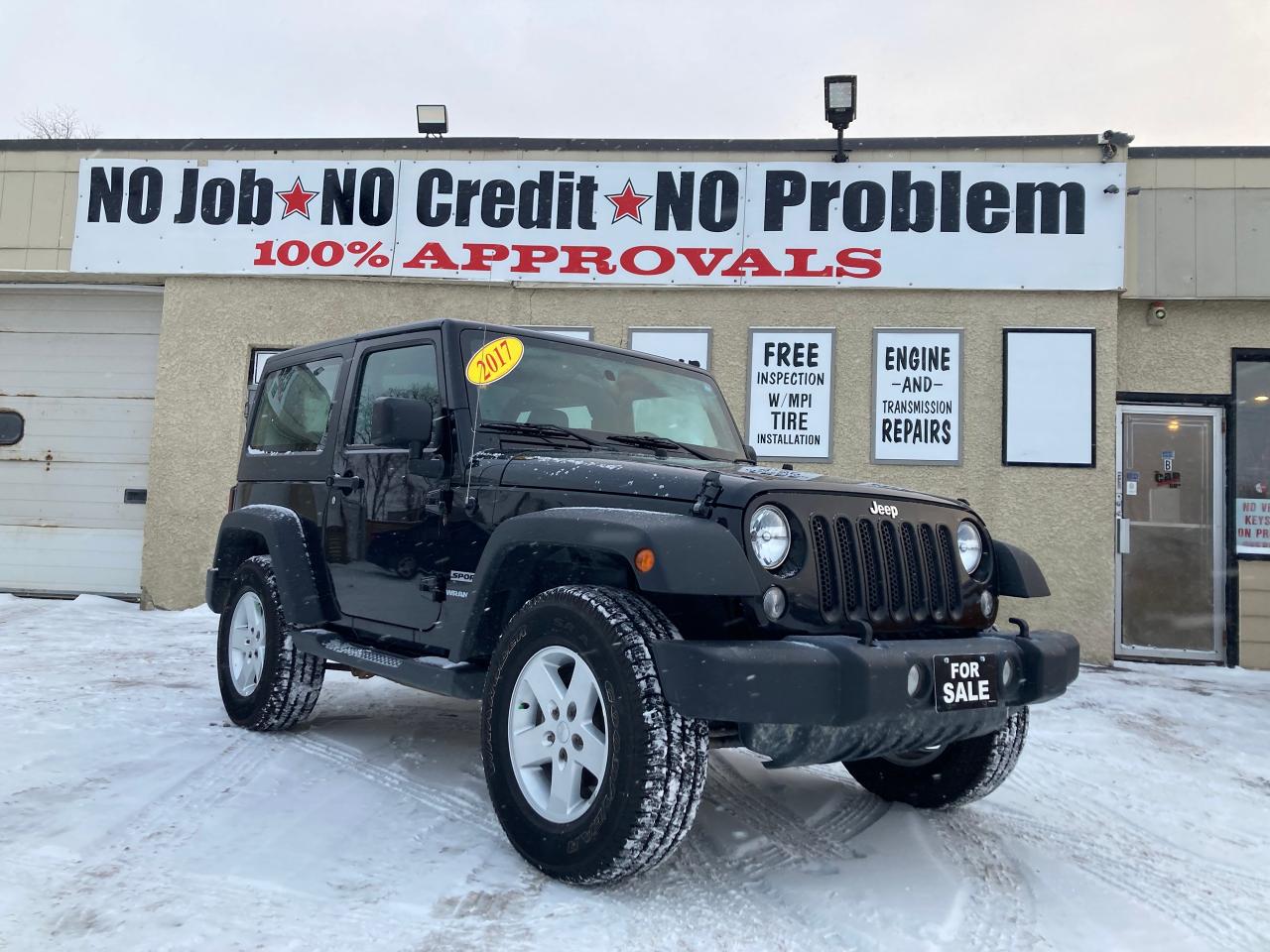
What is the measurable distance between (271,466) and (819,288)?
536 centimetres

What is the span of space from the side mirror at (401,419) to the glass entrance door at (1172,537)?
695 centimetres

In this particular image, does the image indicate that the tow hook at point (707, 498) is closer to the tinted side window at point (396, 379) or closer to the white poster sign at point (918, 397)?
the tinted side window at point (396, 379)

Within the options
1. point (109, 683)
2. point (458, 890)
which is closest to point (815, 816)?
point (458, 890)

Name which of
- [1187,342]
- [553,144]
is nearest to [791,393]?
[553,144]

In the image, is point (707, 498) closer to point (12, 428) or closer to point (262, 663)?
point (262, 663)

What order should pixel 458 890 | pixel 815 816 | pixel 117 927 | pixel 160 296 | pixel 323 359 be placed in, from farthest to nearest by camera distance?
1. pixel 160 296
2. pixel 323 359
3. pixel 815 816
4. pixel 458 890
5. pixel 117 927

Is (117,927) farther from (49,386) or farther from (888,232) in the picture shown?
(49,386)

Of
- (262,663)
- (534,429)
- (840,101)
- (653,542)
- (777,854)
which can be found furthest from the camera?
(840,101)

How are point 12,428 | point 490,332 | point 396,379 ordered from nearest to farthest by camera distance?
point 490,332, point 396,379, point 12,428

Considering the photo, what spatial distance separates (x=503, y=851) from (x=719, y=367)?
6041mm

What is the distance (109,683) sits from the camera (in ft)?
18.9

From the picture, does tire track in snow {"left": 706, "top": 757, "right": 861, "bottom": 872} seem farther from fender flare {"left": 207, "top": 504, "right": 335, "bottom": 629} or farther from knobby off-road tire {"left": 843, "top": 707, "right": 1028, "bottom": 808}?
fender flare {"left": 207, "top": 504, "right": 335, "bottom": 629}

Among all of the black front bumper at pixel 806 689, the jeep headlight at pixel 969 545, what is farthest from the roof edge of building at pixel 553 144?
the black front bumper at pixel 806 689

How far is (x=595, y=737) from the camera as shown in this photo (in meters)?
2.84
